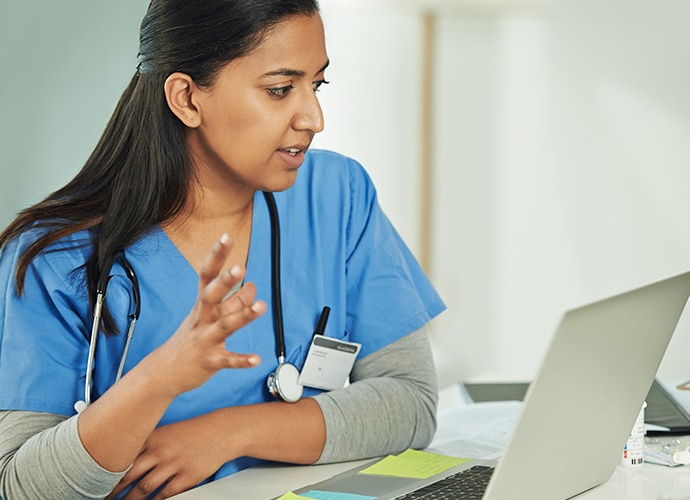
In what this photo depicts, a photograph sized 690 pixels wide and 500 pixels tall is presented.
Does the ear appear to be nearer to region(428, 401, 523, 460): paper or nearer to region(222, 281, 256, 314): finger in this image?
region(222, 281, 256, 314): finger

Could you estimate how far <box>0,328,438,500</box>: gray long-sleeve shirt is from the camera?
3.55ft

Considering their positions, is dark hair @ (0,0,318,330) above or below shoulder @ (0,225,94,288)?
above

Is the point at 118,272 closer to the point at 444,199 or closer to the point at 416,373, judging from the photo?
the point at 416,373

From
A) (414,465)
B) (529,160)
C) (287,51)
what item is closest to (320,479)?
(414,465)

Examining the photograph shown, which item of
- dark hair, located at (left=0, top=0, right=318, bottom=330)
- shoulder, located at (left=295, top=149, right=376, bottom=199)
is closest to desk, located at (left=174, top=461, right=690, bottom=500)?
dark hair, located at (left=0, top=0, right=318, bottom=330)

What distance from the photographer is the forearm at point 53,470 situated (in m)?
Answer: 1.07

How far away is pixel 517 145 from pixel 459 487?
2.72m

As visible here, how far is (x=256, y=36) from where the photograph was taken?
4.06ft

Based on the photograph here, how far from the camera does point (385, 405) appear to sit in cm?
130

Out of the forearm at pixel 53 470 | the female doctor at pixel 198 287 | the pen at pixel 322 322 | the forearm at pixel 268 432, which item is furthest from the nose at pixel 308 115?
the forearm at pixel 53 470

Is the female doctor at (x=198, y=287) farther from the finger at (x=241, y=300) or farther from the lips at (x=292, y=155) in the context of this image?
the finger at (x=241, y=300)

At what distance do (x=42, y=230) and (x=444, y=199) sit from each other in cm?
262

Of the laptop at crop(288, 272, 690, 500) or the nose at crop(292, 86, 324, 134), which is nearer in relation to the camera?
the laptop at crop(288, 272, 690, 500)

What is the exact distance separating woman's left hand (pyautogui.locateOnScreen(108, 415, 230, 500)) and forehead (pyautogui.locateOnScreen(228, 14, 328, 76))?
1.56 feet
